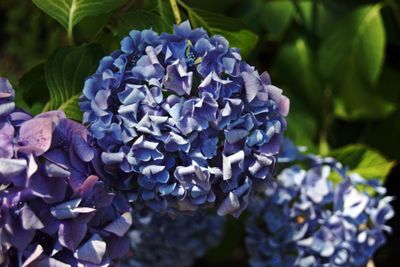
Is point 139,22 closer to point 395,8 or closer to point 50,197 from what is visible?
point 50,197

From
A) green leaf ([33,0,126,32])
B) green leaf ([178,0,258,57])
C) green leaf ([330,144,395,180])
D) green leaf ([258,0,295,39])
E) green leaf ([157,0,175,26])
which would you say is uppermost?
green leaf ([33,0,126,32])

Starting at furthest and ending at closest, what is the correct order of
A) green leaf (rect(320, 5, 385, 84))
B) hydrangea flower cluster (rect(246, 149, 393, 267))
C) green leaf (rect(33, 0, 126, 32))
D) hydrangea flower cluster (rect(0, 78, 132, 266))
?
green leaf (rect(320, 5, 385, 84)), hydrangea flower cluster (rect(246, 149, 393, 267)), green leaf (rect(33, 0, 126, 32)), hydrangea flower cluster (rect(0, 78, 132, 266))

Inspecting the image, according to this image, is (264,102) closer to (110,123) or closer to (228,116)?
(228,116)

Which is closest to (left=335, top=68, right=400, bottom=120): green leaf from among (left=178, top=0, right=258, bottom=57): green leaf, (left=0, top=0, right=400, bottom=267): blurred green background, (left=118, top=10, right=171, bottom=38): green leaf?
(left=0, top=0, right=400, bottom=267): blurred green background

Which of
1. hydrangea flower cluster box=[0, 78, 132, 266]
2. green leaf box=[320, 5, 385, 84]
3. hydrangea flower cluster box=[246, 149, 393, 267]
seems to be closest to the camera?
hydrangea flower cluster box=[0, 78, 132, 266]

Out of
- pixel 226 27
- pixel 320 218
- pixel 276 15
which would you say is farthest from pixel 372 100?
pixel 226 27

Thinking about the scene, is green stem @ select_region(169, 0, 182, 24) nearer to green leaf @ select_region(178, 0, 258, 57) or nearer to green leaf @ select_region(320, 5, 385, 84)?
green leaf @ select_region(178, 0, 258, 57)

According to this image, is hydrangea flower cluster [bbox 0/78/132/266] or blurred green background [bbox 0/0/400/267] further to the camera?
blurred green background [bbox 0/0/400/267]
